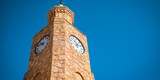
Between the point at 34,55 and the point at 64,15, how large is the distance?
121 inches

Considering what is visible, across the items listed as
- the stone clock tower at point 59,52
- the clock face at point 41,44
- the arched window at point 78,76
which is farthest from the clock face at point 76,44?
the arched window at point 78,76

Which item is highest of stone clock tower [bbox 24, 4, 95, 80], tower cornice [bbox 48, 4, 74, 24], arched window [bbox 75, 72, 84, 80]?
tower cornice [bbox 48, 4, 74, 24]

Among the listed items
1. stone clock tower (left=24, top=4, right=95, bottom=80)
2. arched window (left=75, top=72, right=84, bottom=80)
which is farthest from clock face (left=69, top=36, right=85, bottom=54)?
arched window (left=75, top=72, right=84, bottom=80)

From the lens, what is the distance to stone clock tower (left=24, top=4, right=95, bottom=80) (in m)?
12.0

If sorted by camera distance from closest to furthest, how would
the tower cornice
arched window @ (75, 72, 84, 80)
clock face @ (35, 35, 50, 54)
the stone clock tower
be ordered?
the stone clock tower < arched window @ (75, 72, 84, 80) < clock face @ (35, 35, 50, 54) < the tower cornice

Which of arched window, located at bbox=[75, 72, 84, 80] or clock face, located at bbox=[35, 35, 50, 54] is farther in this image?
clock face, located at bbox=[35, 35, 50, 54]

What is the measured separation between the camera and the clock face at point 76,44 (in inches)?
556

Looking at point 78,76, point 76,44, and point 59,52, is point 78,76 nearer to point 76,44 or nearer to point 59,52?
point 59,52

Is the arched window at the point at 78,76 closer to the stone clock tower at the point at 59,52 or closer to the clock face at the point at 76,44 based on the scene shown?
the stone clock tower at the point at 59,52

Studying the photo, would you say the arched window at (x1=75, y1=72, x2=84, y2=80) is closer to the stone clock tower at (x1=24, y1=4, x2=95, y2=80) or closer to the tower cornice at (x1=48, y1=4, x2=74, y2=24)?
the stone clock tower at (x1=24, y1=4, x2=95, y2=80)

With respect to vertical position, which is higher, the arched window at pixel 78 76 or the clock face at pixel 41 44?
the clock face at pixel 41 44

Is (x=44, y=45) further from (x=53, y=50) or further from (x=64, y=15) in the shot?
(x=64, y=15)

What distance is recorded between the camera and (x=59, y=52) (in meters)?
12.7

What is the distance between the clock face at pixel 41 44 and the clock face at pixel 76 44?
1213 mm
